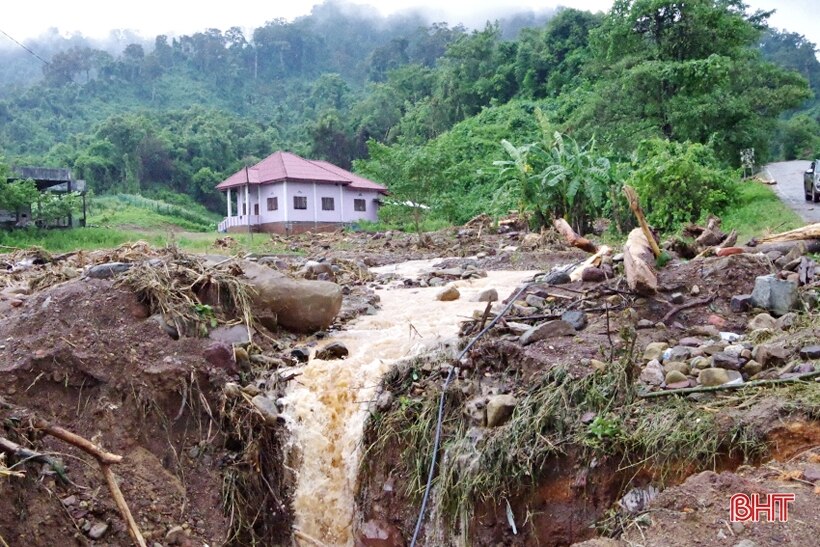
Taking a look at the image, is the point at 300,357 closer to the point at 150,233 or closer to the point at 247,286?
the point at 247,286

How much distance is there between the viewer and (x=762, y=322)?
545cm

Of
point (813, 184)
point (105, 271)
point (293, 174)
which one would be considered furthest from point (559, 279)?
point (293, 174)

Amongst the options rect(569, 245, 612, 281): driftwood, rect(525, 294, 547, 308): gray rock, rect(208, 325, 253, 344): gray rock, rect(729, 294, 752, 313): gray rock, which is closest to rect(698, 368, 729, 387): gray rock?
rect(729, 294, 752, 313): gray rock

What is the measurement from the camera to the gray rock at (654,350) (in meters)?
5.09

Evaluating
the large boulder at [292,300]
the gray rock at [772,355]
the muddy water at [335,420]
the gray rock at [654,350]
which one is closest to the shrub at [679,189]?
the muddy water at [335,420]

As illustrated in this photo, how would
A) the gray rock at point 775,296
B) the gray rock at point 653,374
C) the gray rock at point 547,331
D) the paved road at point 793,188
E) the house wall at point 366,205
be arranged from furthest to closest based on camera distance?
the house wall at point 366,205 < the paved road at point 793,188 < the gray rock at point 775,296 < the gray rock at point 547,331 < the gray rock at point 653,374

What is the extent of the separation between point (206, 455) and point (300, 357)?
1315 millimetres

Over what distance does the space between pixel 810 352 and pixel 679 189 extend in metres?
9.06

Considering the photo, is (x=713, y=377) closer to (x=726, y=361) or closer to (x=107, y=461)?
(x=726, y=361)

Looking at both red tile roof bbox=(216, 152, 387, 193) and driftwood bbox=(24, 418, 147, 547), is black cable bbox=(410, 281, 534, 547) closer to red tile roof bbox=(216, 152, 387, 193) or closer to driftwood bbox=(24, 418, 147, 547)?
driftwood bbox=(24, 418, 147, 547)

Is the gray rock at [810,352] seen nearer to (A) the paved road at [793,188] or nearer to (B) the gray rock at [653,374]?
(B) the gray rock at [653,374]

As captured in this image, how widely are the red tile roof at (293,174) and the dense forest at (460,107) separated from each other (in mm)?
3119

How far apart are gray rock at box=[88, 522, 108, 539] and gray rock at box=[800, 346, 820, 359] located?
4.85 metres

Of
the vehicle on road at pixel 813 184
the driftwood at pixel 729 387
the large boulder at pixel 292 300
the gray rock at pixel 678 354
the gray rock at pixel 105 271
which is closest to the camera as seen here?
the driftwood at pixel 729 387
